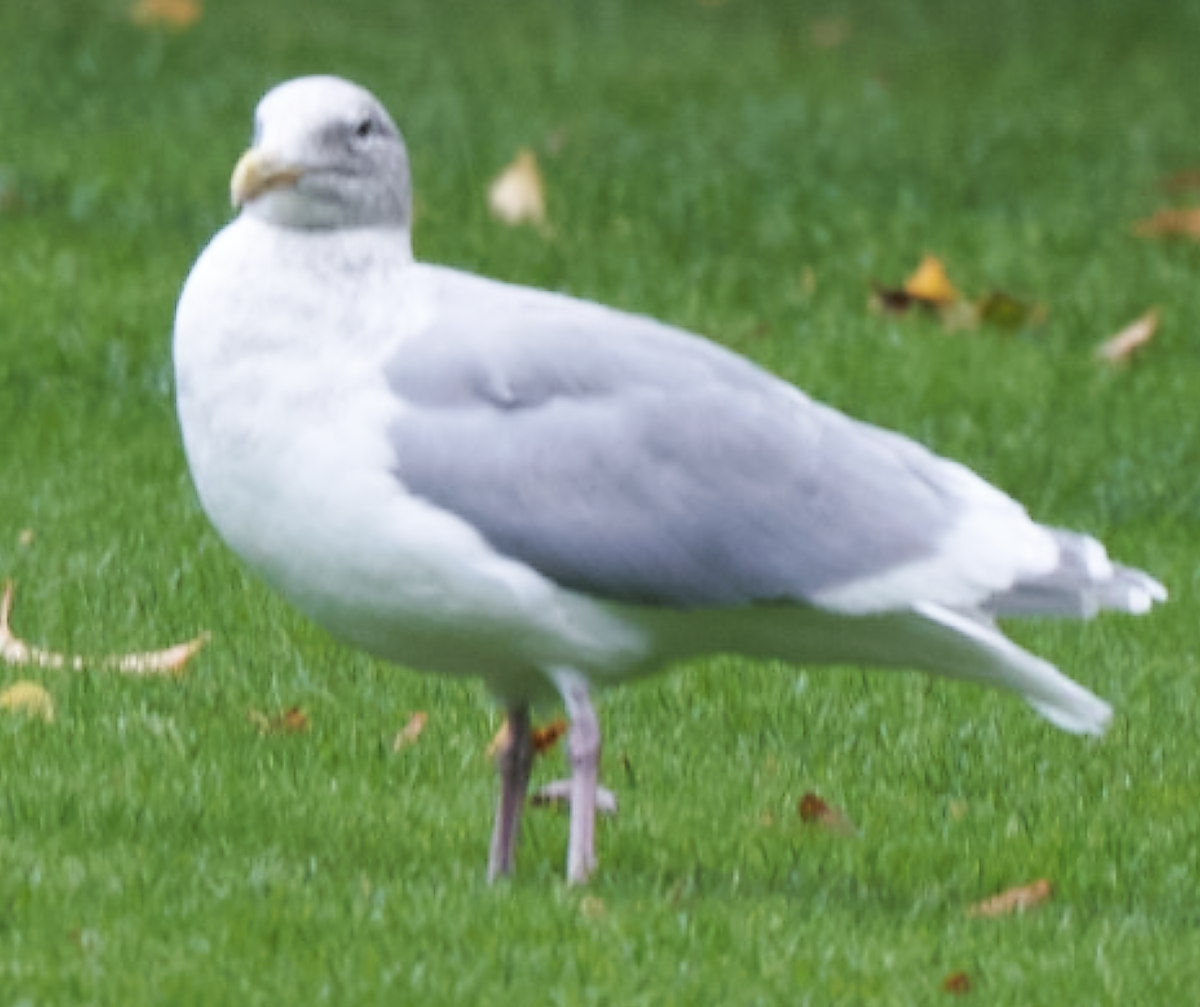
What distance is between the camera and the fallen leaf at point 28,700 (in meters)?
5.29

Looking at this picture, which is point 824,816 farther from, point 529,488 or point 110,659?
point 110,659

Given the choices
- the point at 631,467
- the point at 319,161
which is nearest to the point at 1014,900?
the point at 631,467

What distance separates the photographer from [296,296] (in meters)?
4.18

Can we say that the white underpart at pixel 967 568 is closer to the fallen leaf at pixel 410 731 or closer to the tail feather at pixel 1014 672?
the tail feather at pixel 1014 672

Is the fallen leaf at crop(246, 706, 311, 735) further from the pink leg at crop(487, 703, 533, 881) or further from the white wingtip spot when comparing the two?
the white wingtip spot

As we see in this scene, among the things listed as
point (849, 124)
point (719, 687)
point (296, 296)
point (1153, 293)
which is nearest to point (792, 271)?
point (1153, 293)

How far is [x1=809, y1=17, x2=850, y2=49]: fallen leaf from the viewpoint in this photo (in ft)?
44.6

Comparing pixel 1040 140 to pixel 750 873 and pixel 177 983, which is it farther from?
pixel 177 983

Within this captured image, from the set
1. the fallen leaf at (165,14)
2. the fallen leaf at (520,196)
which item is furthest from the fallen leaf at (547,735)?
the fallen leaf at (165,14)

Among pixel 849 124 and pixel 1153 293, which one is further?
pixel 849 124

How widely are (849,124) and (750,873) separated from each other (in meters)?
7.15

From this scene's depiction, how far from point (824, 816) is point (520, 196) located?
200 inches

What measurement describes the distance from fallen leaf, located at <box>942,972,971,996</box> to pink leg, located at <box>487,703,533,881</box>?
0.76 meters

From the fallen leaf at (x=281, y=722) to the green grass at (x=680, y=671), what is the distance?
47 mm
